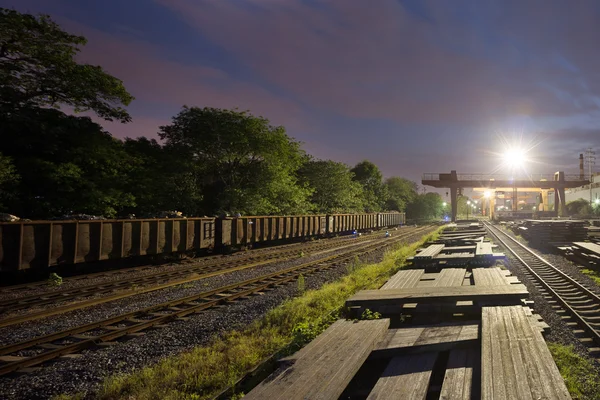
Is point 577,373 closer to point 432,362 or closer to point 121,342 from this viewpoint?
point 432,362

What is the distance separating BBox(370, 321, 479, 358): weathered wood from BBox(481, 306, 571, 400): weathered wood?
25 centimetres

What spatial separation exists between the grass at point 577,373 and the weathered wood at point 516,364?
65cm

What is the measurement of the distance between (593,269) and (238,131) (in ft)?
74.1

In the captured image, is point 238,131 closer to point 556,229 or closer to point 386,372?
point 556,229

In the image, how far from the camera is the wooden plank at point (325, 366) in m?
3.44

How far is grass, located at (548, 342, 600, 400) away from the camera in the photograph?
13.9 ft

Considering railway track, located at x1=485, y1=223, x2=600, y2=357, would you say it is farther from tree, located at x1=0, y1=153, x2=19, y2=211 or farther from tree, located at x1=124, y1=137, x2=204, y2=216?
tree, located at x1=124, y1=137, x2=204, y2=216

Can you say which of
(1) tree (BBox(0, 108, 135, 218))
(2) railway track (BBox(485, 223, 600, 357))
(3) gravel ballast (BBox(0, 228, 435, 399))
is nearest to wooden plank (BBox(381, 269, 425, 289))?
(3) gravel ballast (BBox(0, 228, 435, 399))

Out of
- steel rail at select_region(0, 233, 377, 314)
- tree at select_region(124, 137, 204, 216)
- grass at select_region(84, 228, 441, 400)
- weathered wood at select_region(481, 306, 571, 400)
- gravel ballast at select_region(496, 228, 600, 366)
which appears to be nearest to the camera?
weathered wood at select_region(481, 306, 571, 400)

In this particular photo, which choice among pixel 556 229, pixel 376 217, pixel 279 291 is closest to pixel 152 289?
pixel 279 291

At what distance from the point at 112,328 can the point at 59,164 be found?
13.0 metres

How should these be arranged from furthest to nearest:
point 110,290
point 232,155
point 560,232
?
point 232,155
point 560,232
point 110,290

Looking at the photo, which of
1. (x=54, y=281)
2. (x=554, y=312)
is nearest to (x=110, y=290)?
(x=54, y=281)

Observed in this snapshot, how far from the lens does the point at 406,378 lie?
3879 millimetres
